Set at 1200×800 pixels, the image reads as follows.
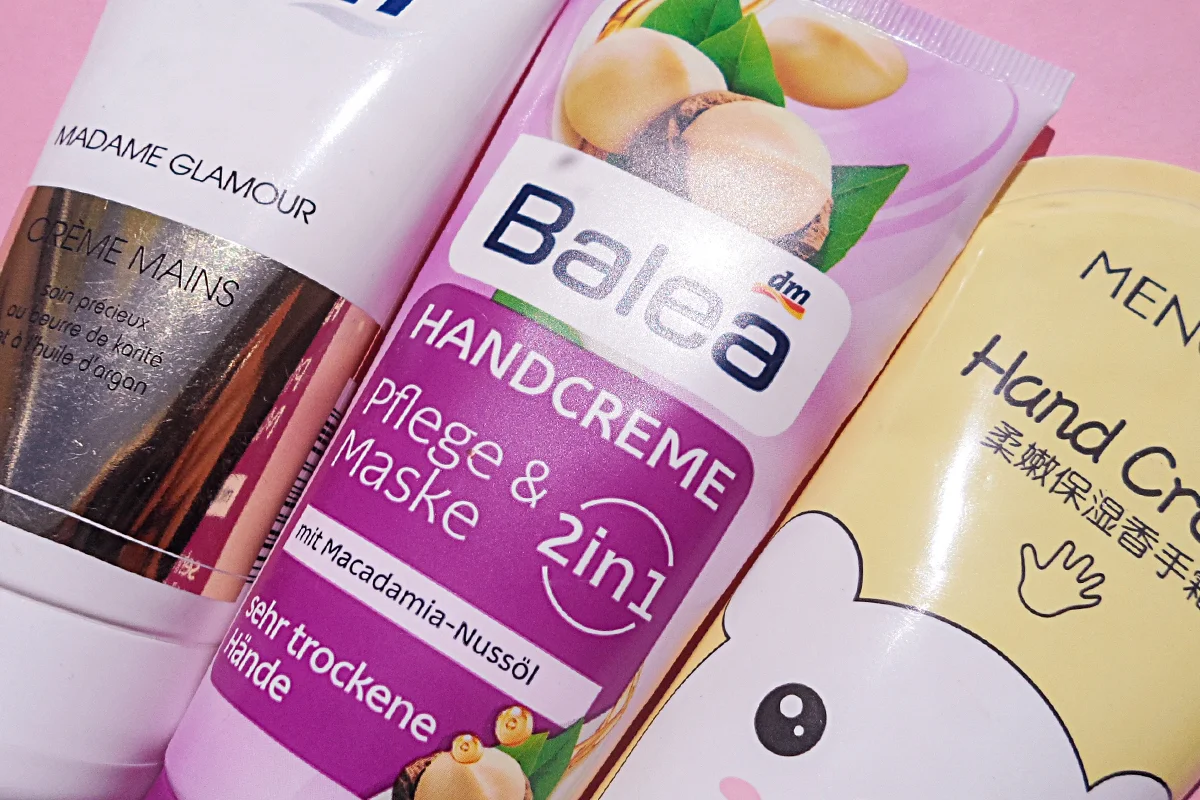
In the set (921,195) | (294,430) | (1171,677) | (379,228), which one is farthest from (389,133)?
(1171,677)

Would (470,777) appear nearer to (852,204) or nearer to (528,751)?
(528,751)

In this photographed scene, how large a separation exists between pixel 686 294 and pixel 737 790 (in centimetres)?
22

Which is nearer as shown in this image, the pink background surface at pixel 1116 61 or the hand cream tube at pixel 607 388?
the hand cream tube at pixel 607 388

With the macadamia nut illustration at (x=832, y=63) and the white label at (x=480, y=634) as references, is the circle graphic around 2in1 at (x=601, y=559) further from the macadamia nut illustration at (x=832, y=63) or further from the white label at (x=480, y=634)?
the macadamia nut illustration at (x=832, y=63)

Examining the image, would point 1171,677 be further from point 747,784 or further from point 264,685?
point 264,685

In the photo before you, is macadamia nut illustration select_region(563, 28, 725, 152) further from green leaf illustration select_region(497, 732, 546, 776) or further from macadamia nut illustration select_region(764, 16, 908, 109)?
green leaf illustration select_region(497, 732, 546, 776)

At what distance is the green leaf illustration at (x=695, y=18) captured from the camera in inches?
16.9

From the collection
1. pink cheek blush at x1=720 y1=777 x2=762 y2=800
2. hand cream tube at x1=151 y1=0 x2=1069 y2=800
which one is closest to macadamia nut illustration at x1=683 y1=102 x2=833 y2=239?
hand cream tube at x1=151 y1=0 x2=1069 y2=800

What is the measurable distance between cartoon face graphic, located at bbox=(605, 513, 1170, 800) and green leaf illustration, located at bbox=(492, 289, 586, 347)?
0.15m

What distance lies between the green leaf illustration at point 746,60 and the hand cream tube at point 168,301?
0.12 metres

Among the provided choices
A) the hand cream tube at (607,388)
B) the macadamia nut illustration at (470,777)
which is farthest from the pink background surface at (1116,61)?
the macadamia nut illustration at (470,777)

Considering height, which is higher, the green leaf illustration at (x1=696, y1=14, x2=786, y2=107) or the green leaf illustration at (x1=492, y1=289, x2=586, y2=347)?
the green leaf illustration at (x1=696, y1=14, x2=786, y2=107)

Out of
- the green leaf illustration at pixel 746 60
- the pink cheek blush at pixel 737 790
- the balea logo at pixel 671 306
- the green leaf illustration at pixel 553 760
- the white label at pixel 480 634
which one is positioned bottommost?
the green leaf illustration at pixel 553 760

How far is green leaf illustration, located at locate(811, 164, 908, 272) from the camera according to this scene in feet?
1.34
